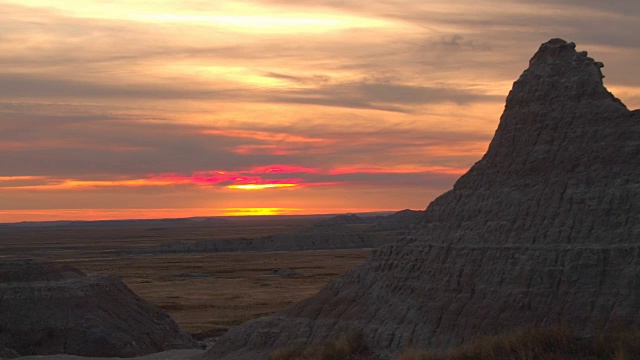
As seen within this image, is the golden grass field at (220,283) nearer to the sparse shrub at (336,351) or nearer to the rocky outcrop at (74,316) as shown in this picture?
the rocky outcrop at (74,316)

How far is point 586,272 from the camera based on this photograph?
1995 cm

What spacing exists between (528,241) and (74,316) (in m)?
22.7

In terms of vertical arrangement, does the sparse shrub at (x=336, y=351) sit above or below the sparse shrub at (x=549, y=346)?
below

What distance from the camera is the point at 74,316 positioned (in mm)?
37000

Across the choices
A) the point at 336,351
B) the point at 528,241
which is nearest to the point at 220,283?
the point at 336,351

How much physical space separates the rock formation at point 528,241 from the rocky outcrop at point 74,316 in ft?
42.5

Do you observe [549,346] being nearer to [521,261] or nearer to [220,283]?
[521,261]

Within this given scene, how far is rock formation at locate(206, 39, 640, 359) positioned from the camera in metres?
20.0

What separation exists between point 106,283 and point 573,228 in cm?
2637

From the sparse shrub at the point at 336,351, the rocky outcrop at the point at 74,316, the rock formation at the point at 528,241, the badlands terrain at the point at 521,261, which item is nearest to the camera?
the badlands terrain at the point at 521,261

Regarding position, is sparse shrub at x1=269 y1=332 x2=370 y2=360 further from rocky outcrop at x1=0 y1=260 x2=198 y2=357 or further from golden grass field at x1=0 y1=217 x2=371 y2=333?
rocky outcrop at x1=0 y1=260 x2=198 y2=357

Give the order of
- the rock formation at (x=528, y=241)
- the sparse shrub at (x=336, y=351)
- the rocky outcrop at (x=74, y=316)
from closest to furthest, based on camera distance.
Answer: the rock formation at (x=528, y=241) < the sparse shrub at (x=336, y=351) < the rocky outcrop at (x=74, y=316)

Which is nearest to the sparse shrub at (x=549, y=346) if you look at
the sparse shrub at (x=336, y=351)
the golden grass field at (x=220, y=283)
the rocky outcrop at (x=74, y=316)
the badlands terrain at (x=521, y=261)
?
the badlands terrain at (x=521, y=261)

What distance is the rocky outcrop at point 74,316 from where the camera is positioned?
3578 centimetres
